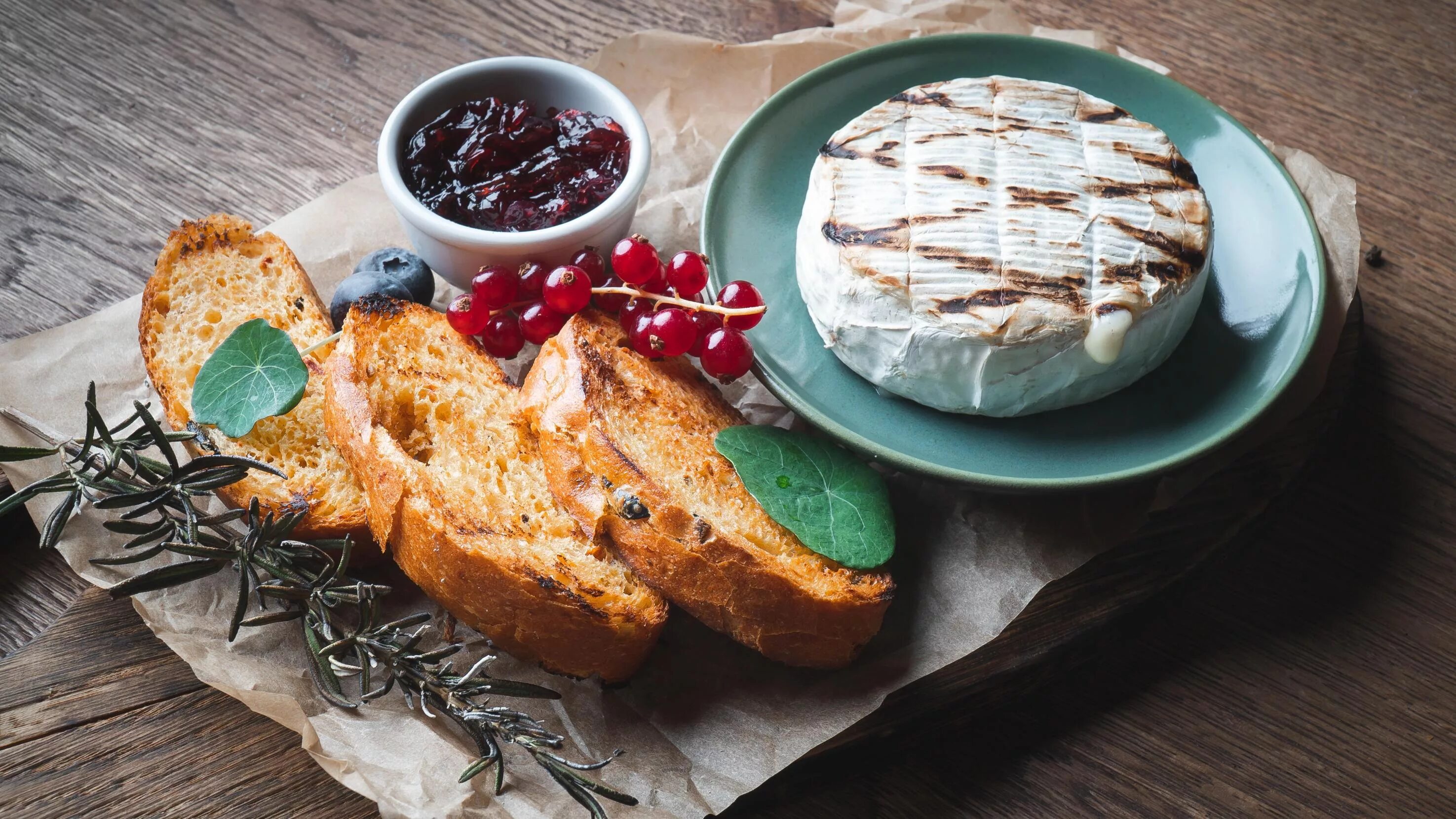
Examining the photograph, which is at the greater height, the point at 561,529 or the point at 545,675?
the point at 561,529

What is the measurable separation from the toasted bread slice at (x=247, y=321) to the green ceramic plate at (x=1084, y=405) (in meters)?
0.96

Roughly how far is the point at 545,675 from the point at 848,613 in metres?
0.64

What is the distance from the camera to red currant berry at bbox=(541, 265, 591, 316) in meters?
2.20

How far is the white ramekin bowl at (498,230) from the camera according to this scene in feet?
7.48

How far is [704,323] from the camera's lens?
2.24 metres

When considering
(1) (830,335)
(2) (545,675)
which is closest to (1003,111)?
(1) (830,335)

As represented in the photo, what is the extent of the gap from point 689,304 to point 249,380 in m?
0.94

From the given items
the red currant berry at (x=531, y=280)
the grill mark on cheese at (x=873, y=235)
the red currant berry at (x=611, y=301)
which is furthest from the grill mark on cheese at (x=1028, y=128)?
the red currant berry at (x=531, y=280)

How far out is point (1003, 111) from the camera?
2354 mm

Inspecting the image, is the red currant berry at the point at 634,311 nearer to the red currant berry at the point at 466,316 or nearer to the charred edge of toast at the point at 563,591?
the red currant berry at the point at 466,316

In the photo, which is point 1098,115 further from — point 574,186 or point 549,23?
point 549,23

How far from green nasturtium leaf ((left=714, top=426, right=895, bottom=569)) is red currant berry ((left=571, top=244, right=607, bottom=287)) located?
477 mm

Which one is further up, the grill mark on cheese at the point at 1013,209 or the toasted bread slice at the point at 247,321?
the grill mark on cheese at the point at 1013,209

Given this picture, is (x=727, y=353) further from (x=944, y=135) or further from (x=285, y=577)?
(x=285, y=577)
